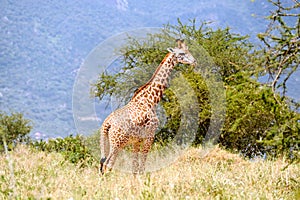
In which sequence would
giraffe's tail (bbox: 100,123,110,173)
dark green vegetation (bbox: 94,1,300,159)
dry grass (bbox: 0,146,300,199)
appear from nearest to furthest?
1. dry grass (bbox: 0,146,300,199)
2. giraffe's tail (bbox: 100,123,110,173)
3. dark green vegetation (bbox: 94,1,300,159)

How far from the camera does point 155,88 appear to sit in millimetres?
10766

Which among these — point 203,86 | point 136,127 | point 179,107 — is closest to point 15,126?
point 179,107

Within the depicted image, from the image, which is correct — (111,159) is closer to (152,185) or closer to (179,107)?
(152,185)

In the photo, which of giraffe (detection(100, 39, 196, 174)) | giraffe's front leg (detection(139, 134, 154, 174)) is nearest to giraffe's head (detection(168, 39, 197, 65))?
giraffe (detection(100, 39, 196, 174))

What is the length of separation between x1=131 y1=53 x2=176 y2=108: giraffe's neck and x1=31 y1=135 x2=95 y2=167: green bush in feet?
7.27

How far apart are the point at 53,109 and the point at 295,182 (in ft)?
254

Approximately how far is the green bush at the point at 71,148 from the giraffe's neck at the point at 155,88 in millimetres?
2217

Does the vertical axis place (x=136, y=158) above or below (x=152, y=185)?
above

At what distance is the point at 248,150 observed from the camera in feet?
60.9

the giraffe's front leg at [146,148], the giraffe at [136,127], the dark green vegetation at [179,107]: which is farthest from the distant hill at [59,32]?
the giraffe's front leg at [146,148]

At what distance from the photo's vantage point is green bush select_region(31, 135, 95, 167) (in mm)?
13195

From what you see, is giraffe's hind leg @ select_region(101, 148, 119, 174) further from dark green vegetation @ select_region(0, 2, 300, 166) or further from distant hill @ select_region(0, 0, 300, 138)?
distant hill @ select_region(0, 0, 300, 138)

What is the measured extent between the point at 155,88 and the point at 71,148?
476 centimetres

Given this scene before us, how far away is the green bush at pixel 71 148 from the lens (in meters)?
13.2
